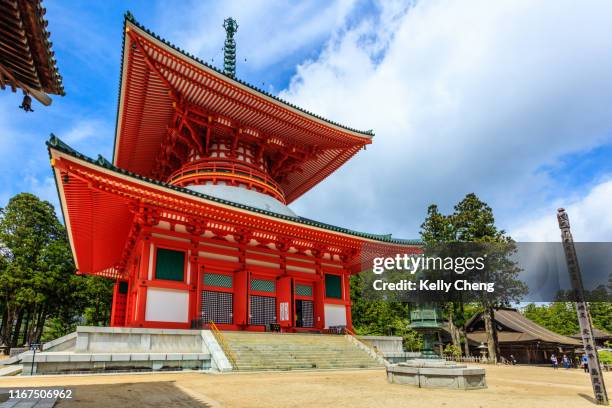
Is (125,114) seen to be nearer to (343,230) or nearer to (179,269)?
(179,269)

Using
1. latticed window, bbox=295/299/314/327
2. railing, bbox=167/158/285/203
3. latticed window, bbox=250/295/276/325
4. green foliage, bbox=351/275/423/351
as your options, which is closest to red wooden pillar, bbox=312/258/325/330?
latticed window, bbox=295/299/314/327

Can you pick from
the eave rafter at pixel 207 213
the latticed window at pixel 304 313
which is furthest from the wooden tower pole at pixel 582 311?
the latticed window at pixel 304 313

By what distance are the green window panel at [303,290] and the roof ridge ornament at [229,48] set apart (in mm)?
22330

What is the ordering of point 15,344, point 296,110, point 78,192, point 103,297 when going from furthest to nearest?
point 103,297, point 15,344, point 296,110, point 78,192

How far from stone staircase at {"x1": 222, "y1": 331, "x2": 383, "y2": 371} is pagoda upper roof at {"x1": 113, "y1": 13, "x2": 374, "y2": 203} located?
36.3ft

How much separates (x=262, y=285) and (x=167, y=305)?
4.75m

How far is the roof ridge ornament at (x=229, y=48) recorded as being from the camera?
3503 cm

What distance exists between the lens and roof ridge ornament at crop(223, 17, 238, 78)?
35.0 m

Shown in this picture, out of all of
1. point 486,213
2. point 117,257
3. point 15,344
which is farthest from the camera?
point 15,344

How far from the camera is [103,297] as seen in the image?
3950cm

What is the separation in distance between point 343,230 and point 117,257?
1422cm

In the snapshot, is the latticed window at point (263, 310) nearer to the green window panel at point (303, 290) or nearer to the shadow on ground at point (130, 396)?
the green window panel at point (303, 290)

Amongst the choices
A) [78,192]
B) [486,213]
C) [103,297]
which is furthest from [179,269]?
[103,297]

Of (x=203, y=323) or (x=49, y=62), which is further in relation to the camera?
(x=203, y=323)
